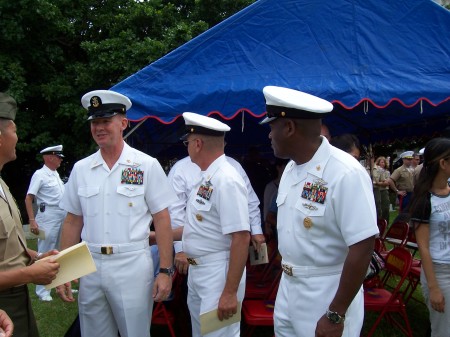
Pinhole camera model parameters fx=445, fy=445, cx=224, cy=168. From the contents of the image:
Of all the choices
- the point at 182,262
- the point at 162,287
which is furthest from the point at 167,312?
the point at 162,287

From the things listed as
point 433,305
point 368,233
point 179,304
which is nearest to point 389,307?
point 433,305

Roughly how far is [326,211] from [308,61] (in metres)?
3.08

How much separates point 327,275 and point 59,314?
4498mm

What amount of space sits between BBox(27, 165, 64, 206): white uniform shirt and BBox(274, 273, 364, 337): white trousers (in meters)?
5.64

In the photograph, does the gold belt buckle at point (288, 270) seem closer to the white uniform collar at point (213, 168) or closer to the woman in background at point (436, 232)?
the white uniform collar at point (213, 168)

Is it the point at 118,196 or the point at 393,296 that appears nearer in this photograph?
the point at 118,196

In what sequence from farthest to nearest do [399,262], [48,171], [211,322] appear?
[48,171] < [399,262] < [211,322]

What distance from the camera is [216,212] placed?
3117 millimetres

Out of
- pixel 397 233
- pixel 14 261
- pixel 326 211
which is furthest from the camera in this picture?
pixel 397 233

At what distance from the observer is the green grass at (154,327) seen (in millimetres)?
4781

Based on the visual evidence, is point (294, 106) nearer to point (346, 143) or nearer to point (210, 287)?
point (210, 287)

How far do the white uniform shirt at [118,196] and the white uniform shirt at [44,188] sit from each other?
4198mm

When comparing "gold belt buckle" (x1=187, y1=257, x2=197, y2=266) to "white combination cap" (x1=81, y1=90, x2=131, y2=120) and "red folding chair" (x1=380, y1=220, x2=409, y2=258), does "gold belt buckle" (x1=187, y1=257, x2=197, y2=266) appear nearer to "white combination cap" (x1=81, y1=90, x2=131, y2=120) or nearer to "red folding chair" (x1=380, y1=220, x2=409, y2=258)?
"white combination cap" (x1=81, y1=90, x2=131, y2=120)

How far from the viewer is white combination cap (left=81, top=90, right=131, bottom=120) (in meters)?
3.15
